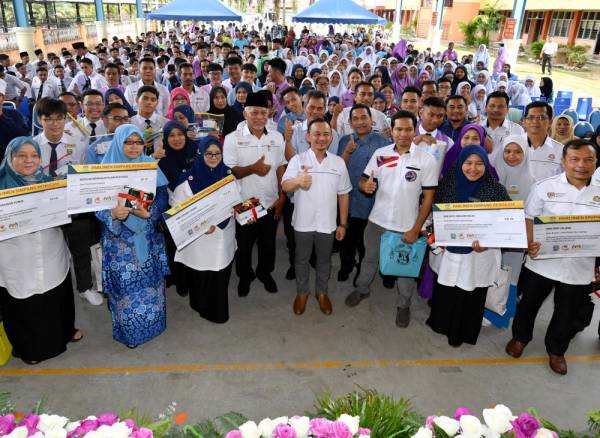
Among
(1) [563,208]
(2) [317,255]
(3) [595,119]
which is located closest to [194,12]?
(3) [595,119]

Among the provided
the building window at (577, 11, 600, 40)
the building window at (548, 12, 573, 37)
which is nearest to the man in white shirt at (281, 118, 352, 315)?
the building window at (577, 11, 600, 40)

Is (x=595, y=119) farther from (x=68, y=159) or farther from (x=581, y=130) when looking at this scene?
(x=68, y=159)

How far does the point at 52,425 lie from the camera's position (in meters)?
1.74

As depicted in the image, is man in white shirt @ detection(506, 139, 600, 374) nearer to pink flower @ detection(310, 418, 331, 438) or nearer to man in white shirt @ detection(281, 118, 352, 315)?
man in white shirt @ detection(281, 118, 352, 315)

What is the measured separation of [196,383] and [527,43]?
43775mm

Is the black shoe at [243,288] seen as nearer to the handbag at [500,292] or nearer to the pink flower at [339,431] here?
the handbag at [500,292]

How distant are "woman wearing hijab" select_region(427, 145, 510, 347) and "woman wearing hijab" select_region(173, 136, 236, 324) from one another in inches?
72.2

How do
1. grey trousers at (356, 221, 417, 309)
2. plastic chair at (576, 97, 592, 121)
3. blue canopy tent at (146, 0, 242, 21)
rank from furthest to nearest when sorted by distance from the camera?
blue canopy tent at (146, 0, 242, 21) → plastic chair at (576, 97, 592, 121) → grey trousers at (356, 221, 417, 309)

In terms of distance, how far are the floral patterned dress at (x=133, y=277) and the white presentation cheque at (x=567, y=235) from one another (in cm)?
293

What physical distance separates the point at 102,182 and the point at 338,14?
13217 mm

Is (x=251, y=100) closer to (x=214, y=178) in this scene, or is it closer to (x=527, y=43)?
(x=214, y=178)

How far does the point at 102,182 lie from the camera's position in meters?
3.18

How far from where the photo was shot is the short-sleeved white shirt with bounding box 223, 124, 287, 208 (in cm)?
443

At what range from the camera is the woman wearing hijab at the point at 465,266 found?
3523 mm
